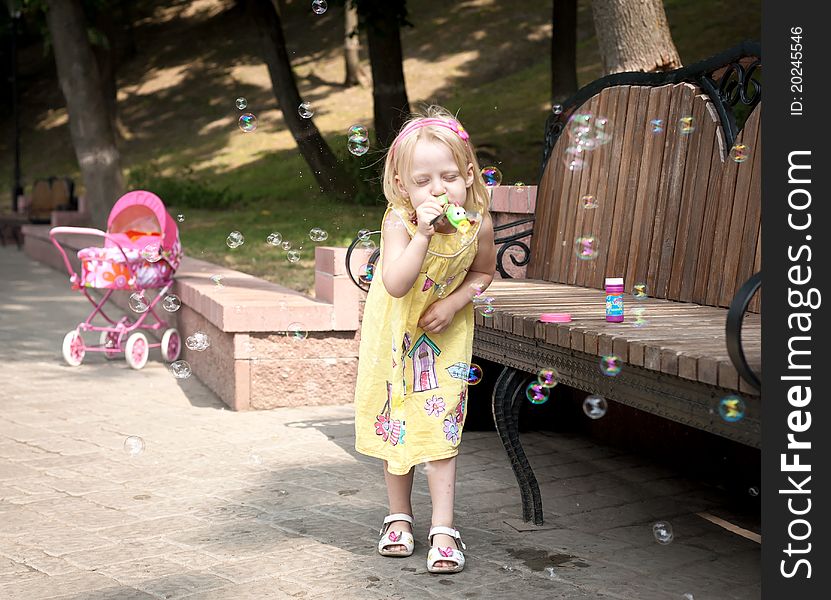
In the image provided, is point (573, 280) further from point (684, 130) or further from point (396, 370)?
point (396, 370)

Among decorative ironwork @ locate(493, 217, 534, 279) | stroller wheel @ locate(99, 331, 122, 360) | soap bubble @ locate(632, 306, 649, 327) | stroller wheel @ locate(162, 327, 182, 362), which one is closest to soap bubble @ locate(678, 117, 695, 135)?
soap bubble @ locate(632, 306, 649, 327)

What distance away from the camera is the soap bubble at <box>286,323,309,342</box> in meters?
6.20

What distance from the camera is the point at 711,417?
309 centimetres

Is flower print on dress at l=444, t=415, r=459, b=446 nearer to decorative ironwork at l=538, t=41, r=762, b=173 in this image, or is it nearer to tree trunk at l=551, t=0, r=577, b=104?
decorative ironwork at l=538, t=41, r=762, b=173

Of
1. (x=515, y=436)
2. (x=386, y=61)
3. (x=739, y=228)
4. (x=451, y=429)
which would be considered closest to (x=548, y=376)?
(x=515, y=436)

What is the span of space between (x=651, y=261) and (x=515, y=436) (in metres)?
1.20

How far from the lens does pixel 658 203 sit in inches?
198

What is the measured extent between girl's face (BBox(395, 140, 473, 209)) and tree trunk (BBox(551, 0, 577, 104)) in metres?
12.3

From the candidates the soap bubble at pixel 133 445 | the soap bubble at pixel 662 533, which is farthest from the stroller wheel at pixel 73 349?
the soap bubble at pixel 662 533

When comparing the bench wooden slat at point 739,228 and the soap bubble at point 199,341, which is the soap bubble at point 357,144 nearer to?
the bench wooden slat at point 739,228

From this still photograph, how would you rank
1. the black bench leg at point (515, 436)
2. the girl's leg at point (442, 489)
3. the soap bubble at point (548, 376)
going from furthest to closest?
the black bench leg at point (515, 436) → the soap bubble at point (548, 376) → the girl's leg at point (442, 489)

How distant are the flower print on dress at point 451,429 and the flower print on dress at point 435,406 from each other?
3 cm

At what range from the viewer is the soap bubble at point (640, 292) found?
4693mm

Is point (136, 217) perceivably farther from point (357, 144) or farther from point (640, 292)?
point (640, 292)
